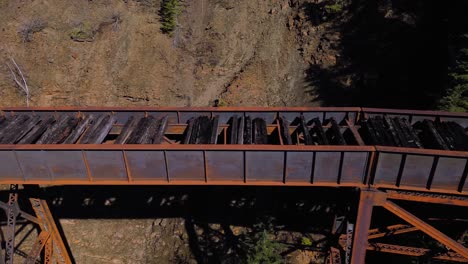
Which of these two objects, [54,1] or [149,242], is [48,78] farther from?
[149,242]

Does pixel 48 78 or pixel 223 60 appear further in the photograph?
pixel 223 60

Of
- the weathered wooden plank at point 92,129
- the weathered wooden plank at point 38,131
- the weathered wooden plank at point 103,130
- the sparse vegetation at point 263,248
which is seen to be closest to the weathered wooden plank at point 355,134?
the sparse vegetation at point 263,248

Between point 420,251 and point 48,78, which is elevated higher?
point 48,78

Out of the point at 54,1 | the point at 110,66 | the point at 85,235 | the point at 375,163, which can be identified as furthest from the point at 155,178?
the point at 54,1

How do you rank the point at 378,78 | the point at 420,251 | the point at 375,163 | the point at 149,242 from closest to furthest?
the point at 375,163 < the point at 420,251 < the point at 149,242 < the point at 378,78

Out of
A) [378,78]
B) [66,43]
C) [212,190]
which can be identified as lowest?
[212,190]

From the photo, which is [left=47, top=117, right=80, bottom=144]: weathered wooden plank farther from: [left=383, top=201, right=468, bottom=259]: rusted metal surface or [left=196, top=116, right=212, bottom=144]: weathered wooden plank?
[left=383, top=201, right=468, bottom=259]: rusted metal surface

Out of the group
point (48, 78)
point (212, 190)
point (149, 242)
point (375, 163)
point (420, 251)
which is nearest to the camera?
point (375, 163)

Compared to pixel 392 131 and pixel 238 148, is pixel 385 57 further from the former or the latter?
pixel 238 148
